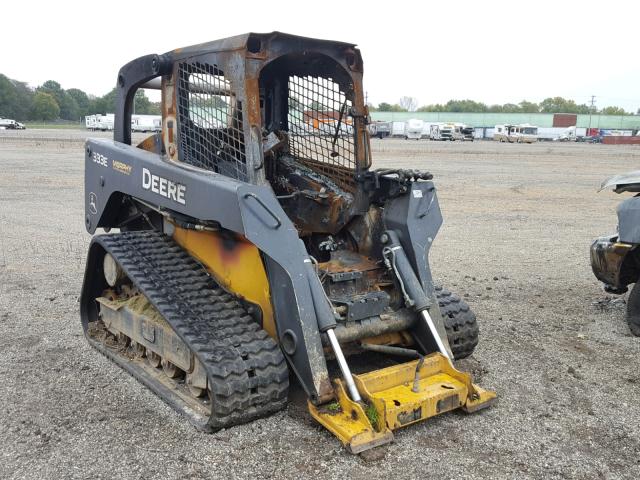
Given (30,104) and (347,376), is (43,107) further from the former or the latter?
(347,376)

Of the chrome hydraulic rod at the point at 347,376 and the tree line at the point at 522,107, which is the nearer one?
the chrome hydraulic rod at the point at 347,376

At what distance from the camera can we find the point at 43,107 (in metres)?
105

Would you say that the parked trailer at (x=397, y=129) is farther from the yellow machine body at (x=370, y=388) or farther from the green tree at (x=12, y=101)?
the yellow machine body at (x=370, y=388)

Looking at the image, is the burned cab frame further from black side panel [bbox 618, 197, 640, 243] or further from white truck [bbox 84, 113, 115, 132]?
white truck [bbox 84, 113, 115, 132]

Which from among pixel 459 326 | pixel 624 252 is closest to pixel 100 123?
pixel 624 252

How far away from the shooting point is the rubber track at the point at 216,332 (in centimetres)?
399

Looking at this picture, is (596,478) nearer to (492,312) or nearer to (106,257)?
(492,312)

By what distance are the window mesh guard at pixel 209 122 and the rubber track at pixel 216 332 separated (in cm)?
80

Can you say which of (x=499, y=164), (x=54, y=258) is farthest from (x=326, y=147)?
(x=499, y=164)

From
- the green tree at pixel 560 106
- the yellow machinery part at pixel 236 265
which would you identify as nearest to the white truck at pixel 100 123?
the yellow machinery part at pixel 236 265

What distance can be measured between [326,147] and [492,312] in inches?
103

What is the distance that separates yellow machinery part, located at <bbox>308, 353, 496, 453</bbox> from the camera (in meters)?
3.88

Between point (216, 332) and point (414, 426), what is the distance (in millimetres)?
1409

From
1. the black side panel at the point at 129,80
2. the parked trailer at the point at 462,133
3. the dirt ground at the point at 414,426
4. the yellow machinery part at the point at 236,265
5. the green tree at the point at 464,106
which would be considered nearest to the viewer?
the dirt ground at the point at 414,426
